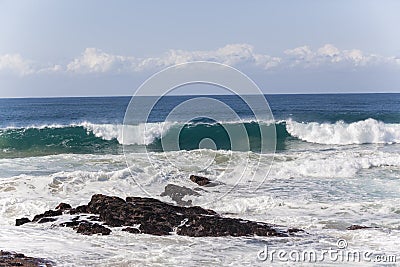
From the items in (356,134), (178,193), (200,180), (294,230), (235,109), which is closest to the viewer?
(294,230)

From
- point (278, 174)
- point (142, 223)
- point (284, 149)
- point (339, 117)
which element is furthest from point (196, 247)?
point (339, 117)

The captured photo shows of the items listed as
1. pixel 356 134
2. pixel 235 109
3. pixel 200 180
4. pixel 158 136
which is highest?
pixel 235 109

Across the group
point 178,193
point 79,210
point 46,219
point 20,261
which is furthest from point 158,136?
point 20,261

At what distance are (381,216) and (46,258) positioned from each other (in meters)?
7.12

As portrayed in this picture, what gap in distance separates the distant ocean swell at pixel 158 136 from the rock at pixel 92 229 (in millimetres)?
16166

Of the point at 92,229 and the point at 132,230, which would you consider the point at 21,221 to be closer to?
the point at 92,229

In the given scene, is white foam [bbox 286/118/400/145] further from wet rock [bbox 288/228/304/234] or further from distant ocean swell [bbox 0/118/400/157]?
wet rock [bbox 288/228/304/234]

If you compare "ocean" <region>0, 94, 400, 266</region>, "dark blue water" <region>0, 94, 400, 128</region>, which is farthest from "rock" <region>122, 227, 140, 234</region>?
"dark blue water" <region>0, 94, 400, 128</region>

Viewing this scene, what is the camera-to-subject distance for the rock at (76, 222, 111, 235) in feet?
31.6

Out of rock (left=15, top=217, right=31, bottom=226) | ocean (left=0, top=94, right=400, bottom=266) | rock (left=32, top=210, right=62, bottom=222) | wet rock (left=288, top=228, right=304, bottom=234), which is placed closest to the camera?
ocean (left=0, top=94, right=400, bottom=266)

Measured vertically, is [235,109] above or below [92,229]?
above

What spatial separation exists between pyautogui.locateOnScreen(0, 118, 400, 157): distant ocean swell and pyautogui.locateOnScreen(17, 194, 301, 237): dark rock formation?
15287 millimetres

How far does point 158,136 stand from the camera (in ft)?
103

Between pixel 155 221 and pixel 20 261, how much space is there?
298cm
